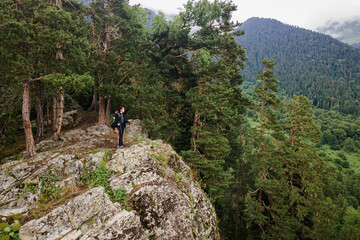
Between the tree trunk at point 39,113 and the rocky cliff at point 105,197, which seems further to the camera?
the tree trunk at point 39,113

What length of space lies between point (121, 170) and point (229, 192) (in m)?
22.8

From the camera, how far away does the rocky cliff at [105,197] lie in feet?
19.0

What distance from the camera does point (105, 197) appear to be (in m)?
6.65

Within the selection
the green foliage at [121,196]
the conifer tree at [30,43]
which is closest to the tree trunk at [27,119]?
the conifer tree at [30,43]

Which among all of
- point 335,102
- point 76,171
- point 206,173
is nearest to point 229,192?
point 206,173

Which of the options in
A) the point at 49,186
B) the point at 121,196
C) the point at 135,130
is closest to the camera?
the point at 49,186

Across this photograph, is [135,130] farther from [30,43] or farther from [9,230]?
[9,230]

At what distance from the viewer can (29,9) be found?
9188 millimetres

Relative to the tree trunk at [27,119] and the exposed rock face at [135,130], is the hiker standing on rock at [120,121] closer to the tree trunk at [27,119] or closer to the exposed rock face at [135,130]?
the tree trunk at [27,119]

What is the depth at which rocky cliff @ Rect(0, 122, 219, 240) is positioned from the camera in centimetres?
579

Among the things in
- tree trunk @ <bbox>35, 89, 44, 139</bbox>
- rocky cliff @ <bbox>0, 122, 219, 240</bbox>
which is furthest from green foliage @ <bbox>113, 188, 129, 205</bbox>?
tree trunk @ <bbox>35, 89, 44, 139</bbox>

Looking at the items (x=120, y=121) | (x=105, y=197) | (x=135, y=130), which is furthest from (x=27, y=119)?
(x=135, y=130)

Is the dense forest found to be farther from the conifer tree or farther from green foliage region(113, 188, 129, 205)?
green foliage region(113, 188, 129, 205)

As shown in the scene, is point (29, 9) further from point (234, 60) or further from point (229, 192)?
point (229, 192)
